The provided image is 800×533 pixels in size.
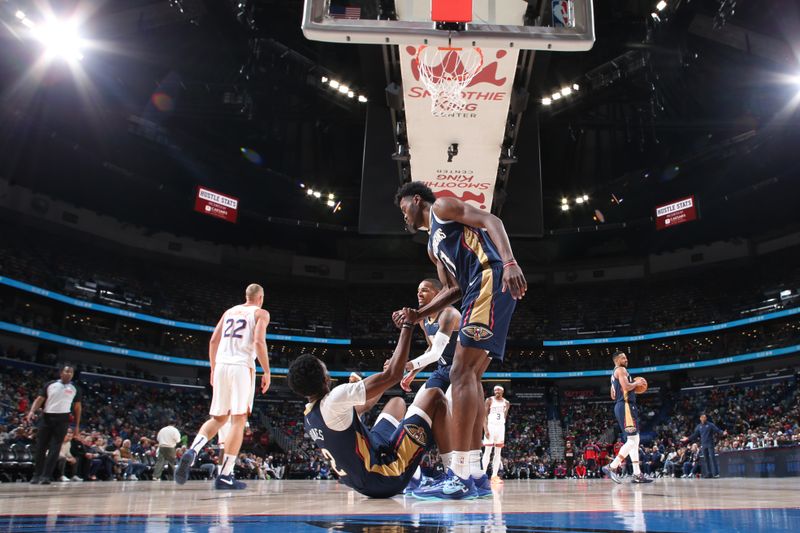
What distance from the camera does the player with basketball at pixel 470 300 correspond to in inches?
128

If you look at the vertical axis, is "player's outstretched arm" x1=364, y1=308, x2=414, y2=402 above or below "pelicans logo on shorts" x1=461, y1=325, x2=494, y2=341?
below

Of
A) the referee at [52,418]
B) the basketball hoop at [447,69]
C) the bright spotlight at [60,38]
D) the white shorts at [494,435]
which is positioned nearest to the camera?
the referee at [52,418]

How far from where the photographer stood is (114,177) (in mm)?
24141

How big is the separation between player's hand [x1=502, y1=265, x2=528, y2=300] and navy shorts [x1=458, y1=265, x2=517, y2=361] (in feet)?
0.32

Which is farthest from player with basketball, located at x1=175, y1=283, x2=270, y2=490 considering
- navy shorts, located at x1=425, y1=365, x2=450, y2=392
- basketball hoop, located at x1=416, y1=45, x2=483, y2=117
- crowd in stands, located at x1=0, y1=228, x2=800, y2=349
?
crowd in stands, located at x1=0, y1=228, x2=800, y2=349

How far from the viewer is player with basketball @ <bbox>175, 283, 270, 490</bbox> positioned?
5230 mm

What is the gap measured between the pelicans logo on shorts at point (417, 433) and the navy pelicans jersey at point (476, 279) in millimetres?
537

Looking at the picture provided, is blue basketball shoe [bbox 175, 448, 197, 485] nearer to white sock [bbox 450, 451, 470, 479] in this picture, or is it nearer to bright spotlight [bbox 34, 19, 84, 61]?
white sock [bbox 450, 451, 470, 479]

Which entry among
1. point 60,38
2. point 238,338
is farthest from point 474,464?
point 60,38

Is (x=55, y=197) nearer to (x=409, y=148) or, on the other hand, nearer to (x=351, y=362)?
(x=351, y=362)

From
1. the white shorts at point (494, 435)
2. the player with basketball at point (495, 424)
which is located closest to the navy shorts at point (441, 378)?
the player with basketball at point (495, 424)

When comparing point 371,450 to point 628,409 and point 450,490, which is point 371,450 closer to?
point 450,490

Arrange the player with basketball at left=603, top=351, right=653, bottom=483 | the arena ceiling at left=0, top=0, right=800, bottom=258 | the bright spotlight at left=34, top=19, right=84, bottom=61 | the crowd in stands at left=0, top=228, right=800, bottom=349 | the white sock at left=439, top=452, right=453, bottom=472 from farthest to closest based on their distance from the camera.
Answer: the crowd in stands at left=0, top=228, right=800, bottom=349, the arena ceiling at left=0, top=0, right=800, bottom=258, the bright spotlight at left=34, top=19, right=84, bottom=61, the player with basketball at left=603, top=351, right=653, bottom=483, the white sock at left=439, top=452, right=453, bottom=472

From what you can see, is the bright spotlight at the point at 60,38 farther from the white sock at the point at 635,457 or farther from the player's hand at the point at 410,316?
the white sock at the point at 635,457
